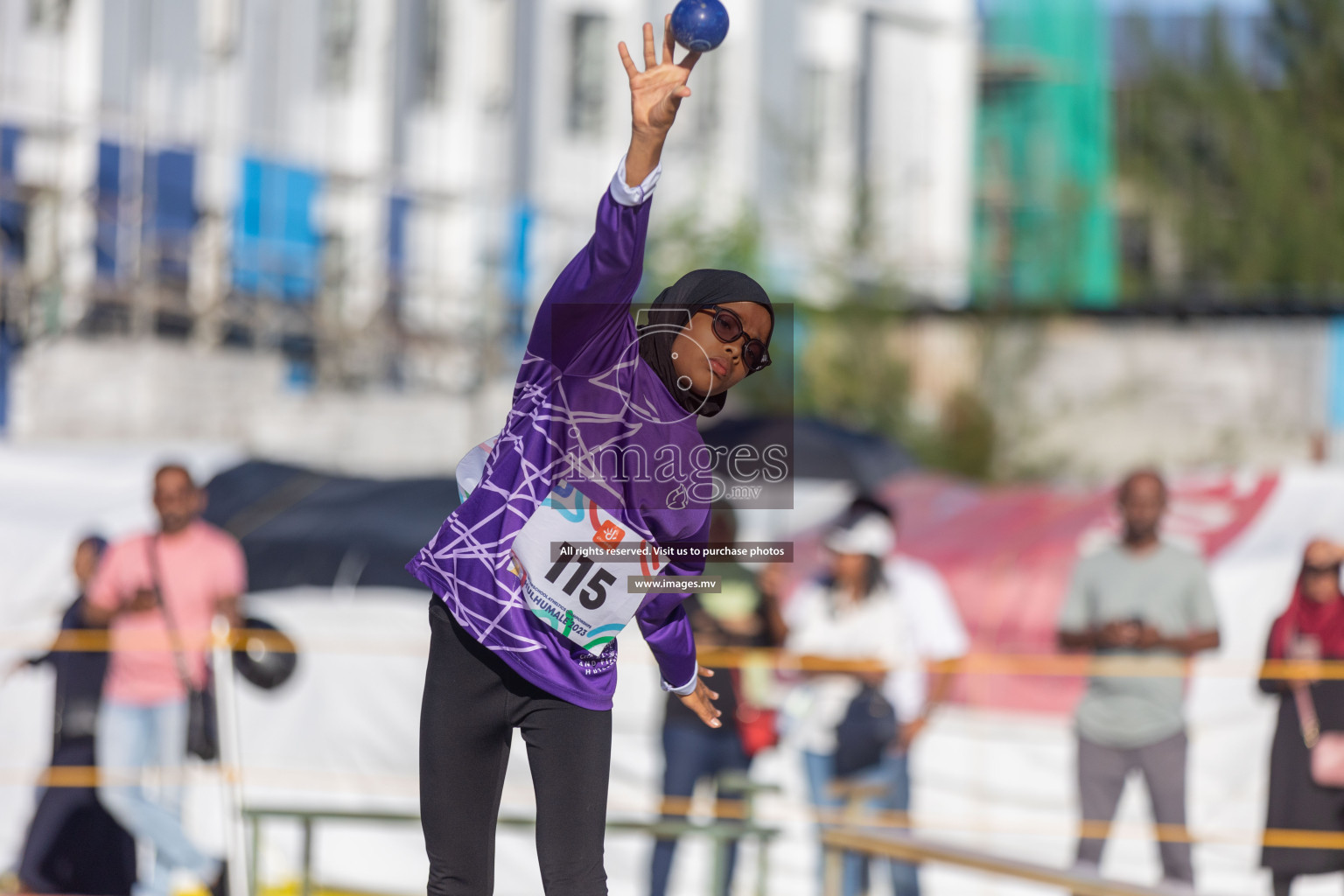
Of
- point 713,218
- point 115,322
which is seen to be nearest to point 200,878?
point 115,322

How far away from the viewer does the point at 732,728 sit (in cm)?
664

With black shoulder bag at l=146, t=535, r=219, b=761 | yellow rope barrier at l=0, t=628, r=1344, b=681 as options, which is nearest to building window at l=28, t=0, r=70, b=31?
yellow rope barrier at l=0, t=628, r=1344, b=681

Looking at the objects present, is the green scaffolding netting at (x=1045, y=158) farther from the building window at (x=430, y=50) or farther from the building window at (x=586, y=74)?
the building window at (x=430, y=50)

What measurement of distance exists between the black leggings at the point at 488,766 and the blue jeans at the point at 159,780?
3.75 meters

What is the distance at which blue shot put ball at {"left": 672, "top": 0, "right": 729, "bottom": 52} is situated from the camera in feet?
8.52

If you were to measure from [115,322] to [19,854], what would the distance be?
1075 centimetres

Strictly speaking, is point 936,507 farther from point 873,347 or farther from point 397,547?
point 873,347

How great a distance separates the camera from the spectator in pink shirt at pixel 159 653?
247 inches

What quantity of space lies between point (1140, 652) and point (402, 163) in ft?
59.4

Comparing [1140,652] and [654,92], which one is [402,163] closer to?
[1140,652]

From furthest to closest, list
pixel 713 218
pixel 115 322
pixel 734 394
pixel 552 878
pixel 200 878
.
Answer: pixel 713 218, pixel 734 394, pixel 115 322, pixel 200 878, pixel 552 878

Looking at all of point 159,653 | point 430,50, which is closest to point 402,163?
point 430,50

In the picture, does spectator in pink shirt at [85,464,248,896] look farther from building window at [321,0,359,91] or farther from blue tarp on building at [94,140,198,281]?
building window at [321,0,359,91]

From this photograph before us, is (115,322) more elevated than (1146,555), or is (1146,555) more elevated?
(115,322)
